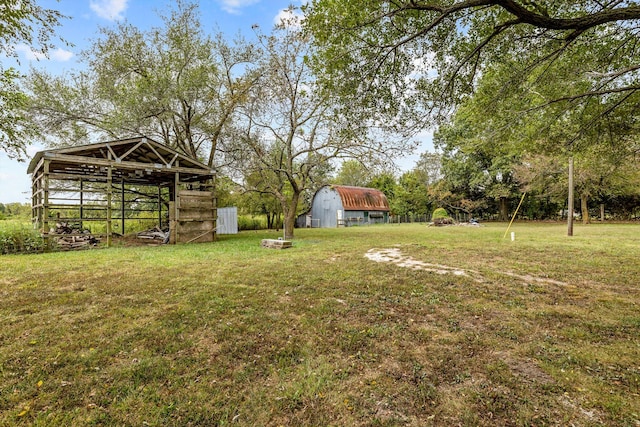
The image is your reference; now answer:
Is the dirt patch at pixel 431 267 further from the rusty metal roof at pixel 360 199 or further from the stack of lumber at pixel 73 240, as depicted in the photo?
the rusty metal roof at pixel 360 199

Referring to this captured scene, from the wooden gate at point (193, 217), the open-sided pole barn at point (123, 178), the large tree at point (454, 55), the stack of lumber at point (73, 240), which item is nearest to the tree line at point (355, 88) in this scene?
the large tree at point (454, 55)

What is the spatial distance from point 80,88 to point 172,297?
12.8 m

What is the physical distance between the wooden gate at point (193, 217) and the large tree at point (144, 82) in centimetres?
371

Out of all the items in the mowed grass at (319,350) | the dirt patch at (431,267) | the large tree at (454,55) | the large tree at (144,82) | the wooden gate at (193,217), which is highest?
the large tree at (144,82)

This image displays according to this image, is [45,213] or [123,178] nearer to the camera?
[45,213]

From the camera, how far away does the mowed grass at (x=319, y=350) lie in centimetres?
211

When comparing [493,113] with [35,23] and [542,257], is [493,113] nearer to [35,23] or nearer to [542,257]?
[542,257]

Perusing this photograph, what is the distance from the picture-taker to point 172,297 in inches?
183

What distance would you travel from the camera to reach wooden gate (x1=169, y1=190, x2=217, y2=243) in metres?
12.6

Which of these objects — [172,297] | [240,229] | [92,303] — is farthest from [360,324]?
[240,229]

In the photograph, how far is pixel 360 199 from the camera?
33469 mm

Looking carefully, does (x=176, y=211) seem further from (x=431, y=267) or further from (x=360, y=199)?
(x=360, y=199)

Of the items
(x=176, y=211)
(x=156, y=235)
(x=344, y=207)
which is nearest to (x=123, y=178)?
(x=156, y=235)

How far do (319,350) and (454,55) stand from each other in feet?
20.0
